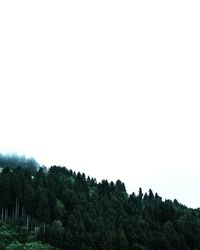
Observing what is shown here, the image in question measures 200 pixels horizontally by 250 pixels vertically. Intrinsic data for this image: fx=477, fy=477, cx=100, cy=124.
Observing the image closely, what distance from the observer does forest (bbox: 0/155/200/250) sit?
103 meters

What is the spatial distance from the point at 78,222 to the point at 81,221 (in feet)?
3.10

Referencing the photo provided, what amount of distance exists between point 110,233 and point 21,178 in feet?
121

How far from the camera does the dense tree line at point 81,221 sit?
10375cm

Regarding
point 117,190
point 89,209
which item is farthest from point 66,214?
point 117,190

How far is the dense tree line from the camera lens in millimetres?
103750

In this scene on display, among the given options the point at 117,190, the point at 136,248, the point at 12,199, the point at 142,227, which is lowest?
the point at 136,248

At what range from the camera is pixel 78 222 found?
112625 mm

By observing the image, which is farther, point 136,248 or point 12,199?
point 12,199

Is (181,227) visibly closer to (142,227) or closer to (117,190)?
(142,227)

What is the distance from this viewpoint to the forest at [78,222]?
103 m

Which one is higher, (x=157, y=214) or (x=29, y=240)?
(x=157, y=214)

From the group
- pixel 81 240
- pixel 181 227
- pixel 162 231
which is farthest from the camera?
pixel 181 227

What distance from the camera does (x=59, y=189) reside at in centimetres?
14112

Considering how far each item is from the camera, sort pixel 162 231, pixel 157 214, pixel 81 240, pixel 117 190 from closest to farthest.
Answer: pixel 81 240
pixel 162 231
pixel 157 214
pixel 117 190
